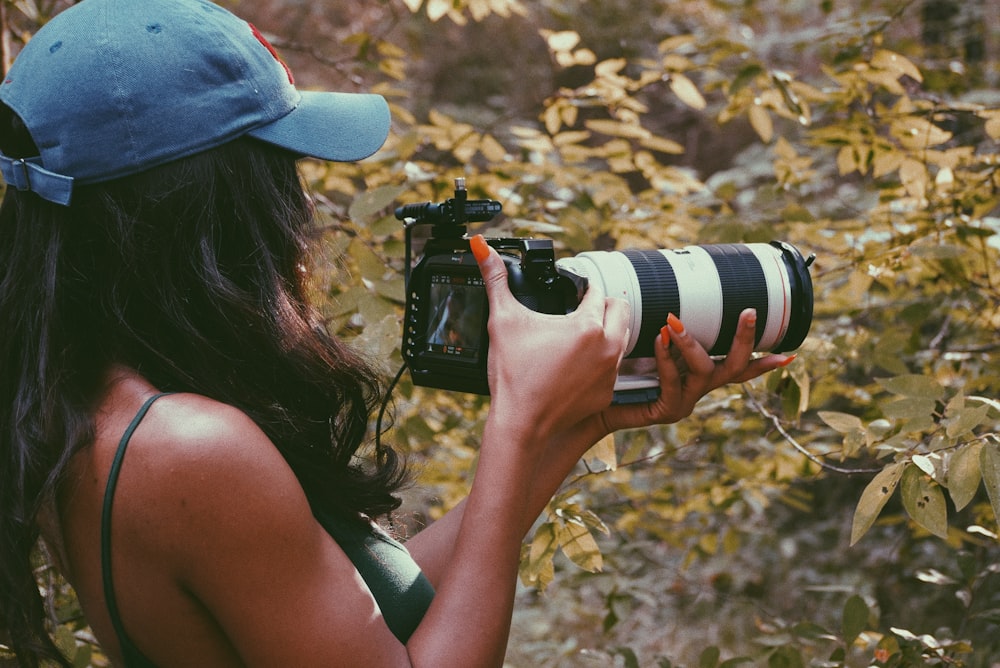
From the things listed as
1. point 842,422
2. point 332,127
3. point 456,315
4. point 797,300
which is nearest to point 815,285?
point 842,422

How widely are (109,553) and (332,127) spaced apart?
526mm

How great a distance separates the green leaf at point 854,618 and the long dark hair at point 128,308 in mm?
1019

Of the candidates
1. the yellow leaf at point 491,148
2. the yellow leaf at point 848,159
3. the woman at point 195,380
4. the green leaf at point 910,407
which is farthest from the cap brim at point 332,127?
the yellow leaf at point 848,159

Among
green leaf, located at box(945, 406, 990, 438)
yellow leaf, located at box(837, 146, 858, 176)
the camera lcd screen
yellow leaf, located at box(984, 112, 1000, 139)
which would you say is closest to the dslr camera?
the camera lcd screen

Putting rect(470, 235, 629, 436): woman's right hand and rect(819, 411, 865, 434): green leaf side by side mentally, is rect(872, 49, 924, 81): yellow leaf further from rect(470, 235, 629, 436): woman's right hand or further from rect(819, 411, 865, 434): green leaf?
rect(470, 235, 629, 436): woman's right hand

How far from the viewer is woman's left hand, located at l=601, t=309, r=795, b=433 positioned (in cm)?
122

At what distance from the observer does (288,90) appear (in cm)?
104

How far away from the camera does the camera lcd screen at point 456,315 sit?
115 centimetres

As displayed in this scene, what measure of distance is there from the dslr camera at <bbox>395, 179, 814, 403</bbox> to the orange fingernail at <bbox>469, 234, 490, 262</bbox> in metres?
0.04

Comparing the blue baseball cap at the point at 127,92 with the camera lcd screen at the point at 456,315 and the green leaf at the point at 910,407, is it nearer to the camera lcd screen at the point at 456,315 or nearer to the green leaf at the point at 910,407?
the camera lcd screen at the point at 456,315

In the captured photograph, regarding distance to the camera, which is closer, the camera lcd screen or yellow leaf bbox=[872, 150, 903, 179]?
the camera lcd screen

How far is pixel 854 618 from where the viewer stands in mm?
1547

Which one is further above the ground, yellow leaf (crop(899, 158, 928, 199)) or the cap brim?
the cap brim

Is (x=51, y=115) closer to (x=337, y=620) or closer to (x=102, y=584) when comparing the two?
(x=102, y=584)
